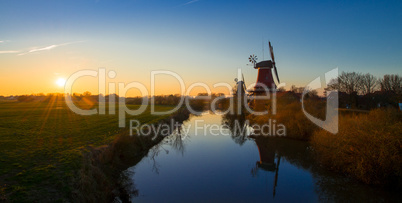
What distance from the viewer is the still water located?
7594 mm

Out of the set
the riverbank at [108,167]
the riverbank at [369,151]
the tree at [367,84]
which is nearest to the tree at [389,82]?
the tree at [367,84]

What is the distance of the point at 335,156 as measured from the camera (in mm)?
9172

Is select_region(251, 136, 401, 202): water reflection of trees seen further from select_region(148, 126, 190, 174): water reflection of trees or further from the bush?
select_region(148, 126, 190, 174): water reflection of trees

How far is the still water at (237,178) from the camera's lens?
759 cm

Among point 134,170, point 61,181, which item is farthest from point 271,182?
point 61,181

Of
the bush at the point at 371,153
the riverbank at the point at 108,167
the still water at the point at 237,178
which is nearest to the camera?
the riverbank at the point at 108,167

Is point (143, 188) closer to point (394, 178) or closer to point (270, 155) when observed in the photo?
point (270, 155)

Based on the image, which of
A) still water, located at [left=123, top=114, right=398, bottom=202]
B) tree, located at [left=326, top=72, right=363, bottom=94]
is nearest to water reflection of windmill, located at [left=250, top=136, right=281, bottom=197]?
still water, located at [left=123, top=114, right=398, bottom=202]

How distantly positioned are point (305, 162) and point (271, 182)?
3.44 metres

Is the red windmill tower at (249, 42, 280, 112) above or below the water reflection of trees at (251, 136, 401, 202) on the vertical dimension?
above

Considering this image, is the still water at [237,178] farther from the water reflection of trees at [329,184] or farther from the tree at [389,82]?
the tree at [389,82]

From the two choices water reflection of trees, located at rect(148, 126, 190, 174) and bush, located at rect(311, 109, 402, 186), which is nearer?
bush, located at rect(311, 109, 402, 186)

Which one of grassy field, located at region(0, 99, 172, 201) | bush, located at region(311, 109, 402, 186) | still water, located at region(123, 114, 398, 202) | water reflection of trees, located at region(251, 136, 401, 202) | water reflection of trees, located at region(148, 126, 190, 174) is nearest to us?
grassy field, located at region(0, 99, 172, 201)

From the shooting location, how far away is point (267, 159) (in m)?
12.4
